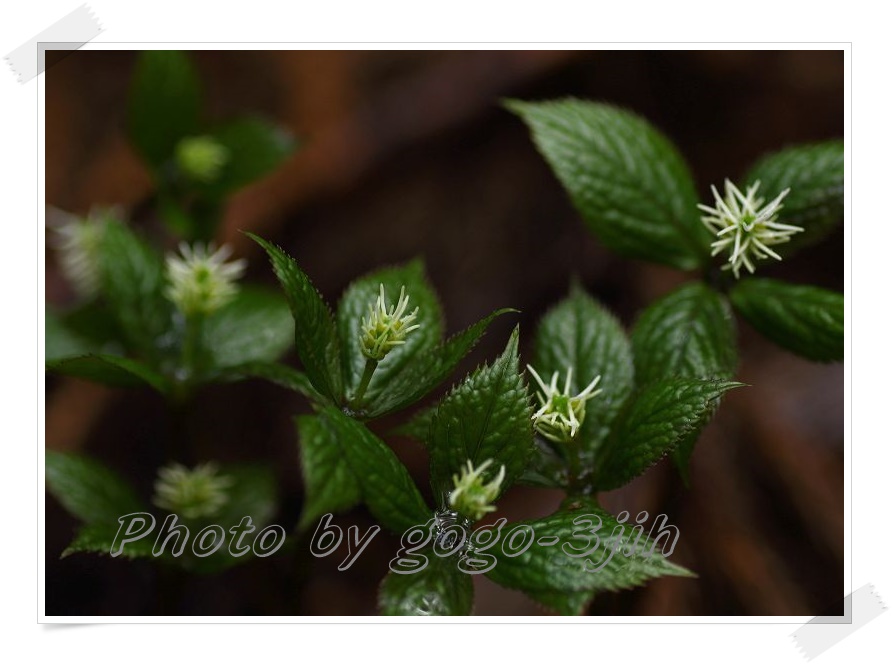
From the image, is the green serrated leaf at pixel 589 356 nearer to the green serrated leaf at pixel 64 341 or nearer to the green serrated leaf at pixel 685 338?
the green serrated leaf at pixel 685 338

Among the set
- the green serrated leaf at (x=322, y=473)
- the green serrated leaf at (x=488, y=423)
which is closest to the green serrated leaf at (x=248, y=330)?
the green serrated leaf at (x=322, y=473)

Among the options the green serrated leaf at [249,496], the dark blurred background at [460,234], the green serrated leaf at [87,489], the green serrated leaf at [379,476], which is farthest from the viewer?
the dark blurred background at [460,234]

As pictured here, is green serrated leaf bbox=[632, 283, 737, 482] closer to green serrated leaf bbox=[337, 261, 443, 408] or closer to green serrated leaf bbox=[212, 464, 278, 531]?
green serrated leaf bbox=[337, 261, 443, 408]

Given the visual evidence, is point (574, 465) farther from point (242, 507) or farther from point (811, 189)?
point (242, 507)

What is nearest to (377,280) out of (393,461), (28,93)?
(393,461)

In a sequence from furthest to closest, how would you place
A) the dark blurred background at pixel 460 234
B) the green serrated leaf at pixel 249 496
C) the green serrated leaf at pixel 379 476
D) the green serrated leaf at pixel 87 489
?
the dark blurred background at pixel 460 234 < the green serrated leaf at pixel 249 496 < the green serrated leaf at pixel 87 489 < the green serrated leaf at pixel 379 476

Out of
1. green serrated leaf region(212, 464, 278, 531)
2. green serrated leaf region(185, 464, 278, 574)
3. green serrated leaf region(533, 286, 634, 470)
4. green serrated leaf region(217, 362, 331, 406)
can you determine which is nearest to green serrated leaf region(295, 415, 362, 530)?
green serrated leaf region(217, 362, 331, 406)
